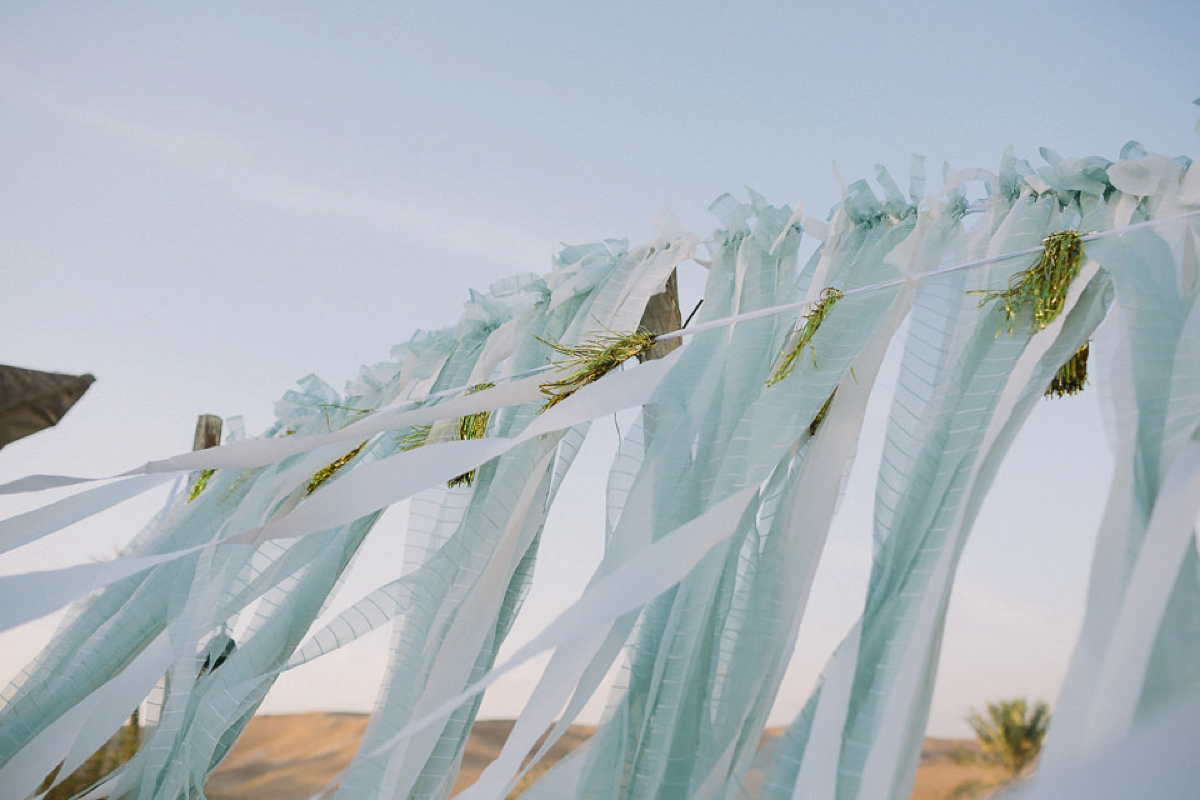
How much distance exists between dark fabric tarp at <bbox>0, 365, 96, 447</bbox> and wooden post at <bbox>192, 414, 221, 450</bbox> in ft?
4.86

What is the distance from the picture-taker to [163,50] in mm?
3896

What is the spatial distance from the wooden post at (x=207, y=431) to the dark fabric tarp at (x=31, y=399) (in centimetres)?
148

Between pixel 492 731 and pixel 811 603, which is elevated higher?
pixel 811 603

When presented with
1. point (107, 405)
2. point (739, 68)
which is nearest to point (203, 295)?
point (107, 405)

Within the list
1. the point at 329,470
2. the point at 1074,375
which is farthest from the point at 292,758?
the point at 1074,375

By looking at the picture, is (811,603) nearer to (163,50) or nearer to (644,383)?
(644,383)

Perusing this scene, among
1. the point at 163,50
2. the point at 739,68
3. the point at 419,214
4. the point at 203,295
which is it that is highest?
the point at 739,68

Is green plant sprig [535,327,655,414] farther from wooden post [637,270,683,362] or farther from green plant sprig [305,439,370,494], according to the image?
green plant sprig [305,439,370,494]

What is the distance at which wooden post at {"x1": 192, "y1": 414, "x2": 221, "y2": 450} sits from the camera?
2.04m

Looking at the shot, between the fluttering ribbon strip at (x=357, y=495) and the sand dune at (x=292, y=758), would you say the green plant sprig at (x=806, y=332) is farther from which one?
the sand dune at (x=292, y=758)

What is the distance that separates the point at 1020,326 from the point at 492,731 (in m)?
1.38

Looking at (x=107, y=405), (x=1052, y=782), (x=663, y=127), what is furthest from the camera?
(x=663, y=127)

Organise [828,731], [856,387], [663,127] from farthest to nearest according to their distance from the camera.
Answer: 1. [663,127]
2. [856,387]
3. [828,731]

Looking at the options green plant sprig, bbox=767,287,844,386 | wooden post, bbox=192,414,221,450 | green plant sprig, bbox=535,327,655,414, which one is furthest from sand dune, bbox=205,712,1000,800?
green plant sprig, bbox=767,287,844,386
